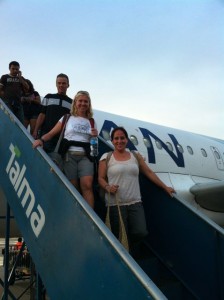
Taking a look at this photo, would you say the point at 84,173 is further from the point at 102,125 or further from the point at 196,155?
the point at 196,155

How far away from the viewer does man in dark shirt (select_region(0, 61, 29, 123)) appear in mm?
4680

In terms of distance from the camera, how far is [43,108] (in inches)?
164

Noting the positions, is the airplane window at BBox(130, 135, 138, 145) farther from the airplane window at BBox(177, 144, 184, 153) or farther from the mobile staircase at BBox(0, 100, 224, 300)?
the mobile staircase at BBox(0, 100, 224, 300)

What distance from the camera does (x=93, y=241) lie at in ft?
7.06

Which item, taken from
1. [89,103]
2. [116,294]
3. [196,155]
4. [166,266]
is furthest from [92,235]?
[196,155]

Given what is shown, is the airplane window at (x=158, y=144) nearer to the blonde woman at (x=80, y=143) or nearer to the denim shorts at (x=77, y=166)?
the blonde woman at (x=80, y=143)

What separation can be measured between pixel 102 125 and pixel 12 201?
16.5 feet

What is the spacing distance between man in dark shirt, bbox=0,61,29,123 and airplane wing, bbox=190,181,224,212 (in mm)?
5150

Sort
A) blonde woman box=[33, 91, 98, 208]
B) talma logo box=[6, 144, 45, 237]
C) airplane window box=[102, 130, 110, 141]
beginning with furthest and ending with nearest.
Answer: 1. airplane window box=[102, 130, 110, 141]
2. blonde woman box=[33, 91, 98, 208]
3. talma logo box=[6, 144, 45, 237]

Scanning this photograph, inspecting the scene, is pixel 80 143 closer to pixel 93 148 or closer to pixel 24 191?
pixel 93 148

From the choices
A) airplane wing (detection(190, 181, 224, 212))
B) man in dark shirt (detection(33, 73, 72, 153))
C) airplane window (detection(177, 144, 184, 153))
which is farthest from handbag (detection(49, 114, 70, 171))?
airplane window (detection(177, 144, 184, 153))

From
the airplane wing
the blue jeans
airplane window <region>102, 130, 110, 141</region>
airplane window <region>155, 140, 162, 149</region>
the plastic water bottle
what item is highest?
airplane window <region>102, 130, 110, 141</region>

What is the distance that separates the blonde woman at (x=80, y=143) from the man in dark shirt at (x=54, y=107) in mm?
422

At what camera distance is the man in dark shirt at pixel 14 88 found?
468 cm
